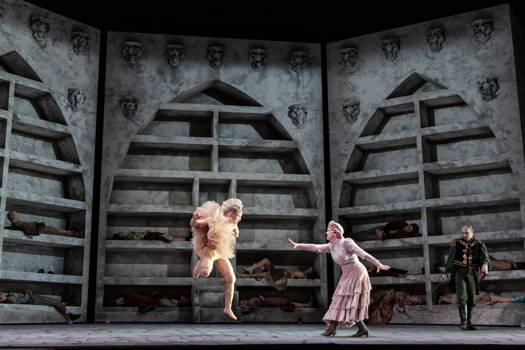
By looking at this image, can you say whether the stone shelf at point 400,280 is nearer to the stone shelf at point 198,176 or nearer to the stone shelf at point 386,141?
the stone shelf at point 198,176

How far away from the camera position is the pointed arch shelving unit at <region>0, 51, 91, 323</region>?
446 inches

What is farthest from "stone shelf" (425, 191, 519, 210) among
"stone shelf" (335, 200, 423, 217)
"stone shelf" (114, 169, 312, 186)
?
"stone shelf" (114, 169, 312, 186)

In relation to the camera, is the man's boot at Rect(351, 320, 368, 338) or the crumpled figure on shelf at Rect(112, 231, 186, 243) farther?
the crumpled figure on shelf at Rect(112, 231, 186, 243)

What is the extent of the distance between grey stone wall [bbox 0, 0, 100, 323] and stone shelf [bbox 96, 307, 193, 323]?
16.4 inches

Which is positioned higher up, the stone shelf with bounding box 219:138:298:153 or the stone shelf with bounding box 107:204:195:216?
the stone shelf with bounding box 219:138:298:153

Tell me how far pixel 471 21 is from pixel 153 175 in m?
6.61

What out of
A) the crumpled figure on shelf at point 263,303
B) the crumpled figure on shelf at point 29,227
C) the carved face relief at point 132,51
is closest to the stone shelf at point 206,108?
the carved face relief at point 132,51

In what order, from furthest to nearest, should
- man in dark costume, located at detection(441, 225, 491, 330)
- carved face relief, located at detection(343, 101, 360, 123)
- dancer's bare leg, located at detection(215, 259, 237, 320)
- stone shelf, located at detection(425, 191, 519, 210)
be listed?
carved face relief, located at detection(343, 101, 360, 123) < stone shelf, located at detection(425, 191, 519, 210) < man in dark costume, located at detection(441, 225, 491, 330) < dancer's bare leg, located at detection(215, 259, 237, 320)

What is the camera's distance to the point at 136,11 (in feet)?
41.2

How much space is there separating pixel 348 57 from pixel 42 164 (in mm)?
6257

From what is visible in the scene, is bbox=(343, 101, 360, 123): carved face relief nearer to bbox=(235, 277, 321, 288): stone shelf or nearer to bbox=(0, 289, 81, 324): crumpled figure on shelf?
bbox=(235, 277, 321, 288): stone shelf

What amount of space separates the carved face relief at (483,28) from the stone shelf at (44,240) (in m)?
8.15

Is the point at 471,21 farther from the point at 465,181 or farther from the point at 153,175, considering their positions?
the point at 153,175

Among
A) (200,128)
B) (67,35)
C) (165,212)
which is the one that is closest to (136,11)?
(67,35)
